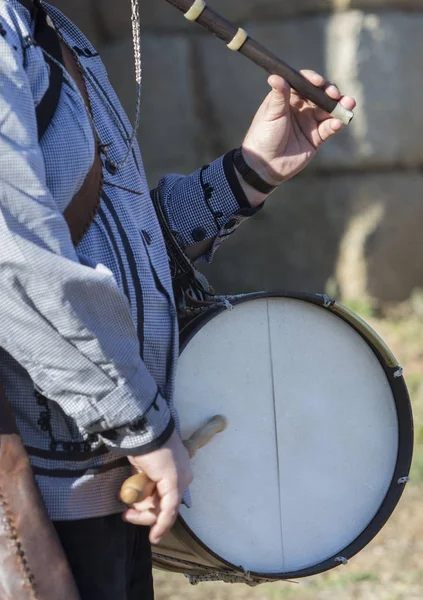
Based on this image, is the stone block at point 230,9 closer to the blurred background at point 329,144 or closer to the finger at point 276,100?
the blurred background at point 329,144

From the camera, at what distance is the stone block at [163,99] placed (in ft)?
16.2

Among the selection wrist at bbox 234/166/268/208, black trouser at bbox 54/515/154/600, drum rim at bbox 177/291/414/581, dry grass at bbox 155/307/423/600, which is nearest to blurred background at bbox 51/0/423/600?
dry grass at bbox 155/307/423/600

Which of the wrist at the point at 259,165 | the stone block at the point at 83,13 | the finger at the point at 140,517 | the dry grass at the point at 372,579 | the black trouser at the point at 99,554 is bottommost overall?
the dry grass at the point at 372,579

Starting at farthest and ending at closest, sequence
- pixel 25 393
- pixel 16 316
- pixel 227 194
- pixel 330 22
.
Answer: pixel 330 22 < pixel 227 194 < pixel 25 393 < pixel 16 316

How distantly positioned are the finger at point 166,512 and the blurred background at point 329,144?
301cm

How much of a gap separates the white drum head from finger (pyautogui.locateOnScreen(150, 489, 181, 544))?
0.33 m

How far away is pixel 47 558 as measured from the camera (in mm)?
1462

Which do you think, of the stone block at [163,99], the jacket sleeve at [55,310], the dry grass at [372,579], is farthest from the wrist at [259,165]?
the stone block at [163,99]

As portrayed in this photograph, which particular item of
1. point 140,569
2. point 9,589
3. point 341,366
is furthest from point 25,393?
point 341,366

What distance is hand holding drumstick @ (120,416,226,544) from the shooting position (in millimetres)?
1505

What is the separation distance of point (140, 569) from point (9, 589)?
1.15 ft

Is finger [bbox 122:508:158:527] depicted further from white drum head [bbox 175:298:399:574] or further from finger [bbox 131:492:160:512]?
white drum head [bbox 175:298:399:574]

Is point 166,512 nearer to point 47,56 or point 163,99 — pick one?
point 47,56

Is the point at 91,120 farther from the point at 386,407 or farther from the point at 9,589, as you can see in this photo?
the point at 386,407
